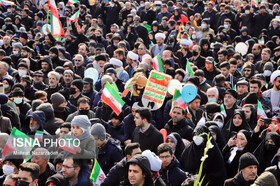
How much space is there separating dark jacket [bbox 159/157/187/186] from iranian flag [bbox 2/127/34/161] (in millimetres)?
1641

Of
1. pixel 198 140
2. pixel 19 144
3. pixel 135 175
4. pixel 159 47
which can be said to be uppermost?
pixel 135 175

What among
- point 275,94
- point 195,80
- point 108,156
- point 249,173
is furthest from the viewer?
point 195,80

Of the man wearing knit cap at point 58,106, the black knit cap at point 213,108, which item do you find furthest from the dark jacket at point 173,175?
the man wearing knit cap at point 58,106

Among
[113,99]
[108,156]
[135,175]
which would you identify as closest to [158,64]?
[113,99]

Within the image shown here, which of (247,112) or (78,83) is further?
(78,83)

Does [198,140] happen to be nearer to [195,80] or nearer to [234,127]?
[234,127]

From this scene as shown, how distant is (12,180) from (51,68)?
5.97m

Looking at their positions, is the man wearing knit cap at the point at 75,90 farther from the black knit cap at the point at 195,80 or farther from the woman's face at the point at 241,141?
the woman's face at the point at 241,141

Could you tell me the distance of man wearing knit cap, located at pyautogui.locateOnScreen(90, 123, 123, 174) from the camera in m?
6.66

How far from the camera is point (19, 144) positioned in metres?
6.45

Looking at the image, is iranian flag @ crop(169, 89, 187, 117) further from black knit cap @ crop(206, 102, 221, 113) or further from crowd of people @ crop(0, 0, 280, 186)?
black knit cap @ crop(206, 102, 221, 113)

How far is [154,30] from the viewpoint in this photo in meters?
16.1

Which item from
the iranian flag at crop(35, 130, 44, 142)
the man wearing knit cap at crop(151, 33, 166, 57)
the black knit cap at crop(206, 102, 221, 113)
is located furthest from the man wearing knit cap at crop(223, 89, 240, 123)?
the man wearing knit cap at crop(151, 33, 166, 57)

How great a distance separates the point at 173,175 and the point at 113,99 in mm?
2348
